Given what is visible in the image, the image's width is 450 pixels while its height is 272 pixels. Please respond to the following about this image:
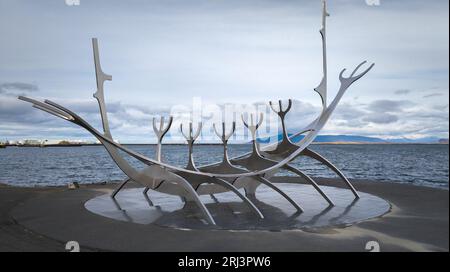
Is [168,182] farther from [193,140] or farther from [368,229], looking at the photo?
[368,229]

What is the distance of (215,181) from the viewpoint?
42.6ft

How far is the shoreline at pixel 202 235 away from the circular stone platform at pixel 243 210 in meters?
0.53

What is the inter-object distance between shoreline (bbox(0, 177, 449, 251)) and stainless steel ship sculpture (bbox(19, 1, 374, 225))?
1.72 m

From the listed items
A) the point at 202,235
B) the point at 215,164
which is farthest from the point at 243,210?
the point at 202,235

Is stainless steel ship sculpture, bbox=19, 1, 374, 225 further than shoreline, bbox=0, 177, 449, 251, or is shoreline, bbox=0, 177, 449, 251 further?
stainless steel ship sculpture, bbox=19, 1, 374, 225

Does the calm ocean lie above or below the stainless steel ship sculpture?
below

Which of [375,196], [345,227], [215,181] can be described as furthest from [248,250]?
[375,196]

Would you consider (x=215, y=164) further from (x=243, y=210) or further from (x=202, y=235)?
(x=202, y=235)

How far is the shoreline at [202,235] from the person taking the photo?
9125 mm

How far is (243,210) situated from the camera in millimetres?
13547

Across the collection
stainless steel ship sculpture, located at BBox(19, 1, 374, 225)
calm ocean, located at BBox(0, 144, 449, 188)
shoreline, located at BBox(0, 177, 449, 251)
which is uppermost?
stainless steel ship sculpture, located at BBox(19, 1, 374, 225)

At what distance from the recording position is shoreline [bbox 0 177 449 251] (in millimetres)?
9125

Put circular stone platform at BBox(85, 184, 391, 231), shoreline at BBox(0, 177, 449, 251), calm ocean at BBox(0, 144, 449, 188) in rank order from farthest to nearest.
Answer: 1. calm ocean at BBox(0, 144, 449, 188)
2. circular stone platform at BBox(85, 184, 391, 231)
3. shoreline at BBox(0, 177, 449, 251)
